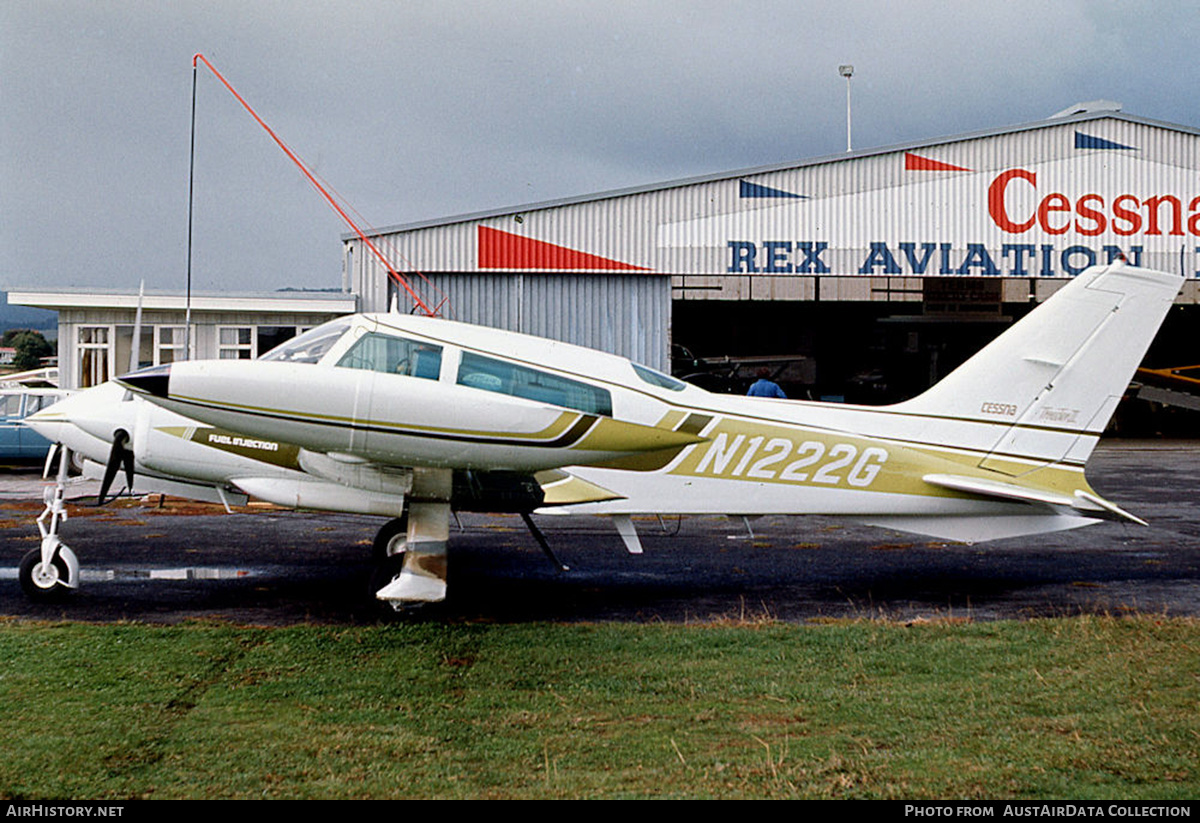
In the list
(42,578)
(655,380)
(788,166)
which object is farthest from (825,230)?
(42,578)

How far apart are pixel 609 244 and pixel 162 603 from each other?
59.0ft

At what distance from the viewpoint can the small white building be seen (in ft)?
72.3

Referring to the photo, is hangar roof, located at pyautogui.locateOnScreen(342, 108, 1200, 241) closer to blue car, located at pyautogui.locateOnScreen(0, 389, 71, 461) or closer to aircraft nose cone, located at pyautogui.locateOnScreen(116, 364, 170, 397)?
blue car, located at pyautogui.locateOnScreen(0, 389, 71, 461)

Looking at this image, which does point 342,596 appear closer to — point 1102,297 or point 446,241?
point 1102,297

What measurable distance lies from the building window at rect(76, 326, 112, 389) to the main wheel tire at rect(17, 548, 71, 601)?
51.1ft

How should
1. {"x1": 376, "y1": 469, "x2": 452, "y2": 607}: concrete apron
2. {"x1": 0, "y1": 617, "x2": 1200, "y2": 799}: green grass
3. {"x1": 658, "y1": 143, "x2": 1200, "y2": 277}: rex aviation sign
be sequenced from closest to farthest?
{"x1": 0, "y1": 617, "x2": 1200, "y2": 799}: green grass
{"x1": 376, "y1": 469, "x2": 452, "y2": 607}: concrete apron
{"x1": 658, "y1": 143, "x2": 1200, "y2": 277}: rex aviation sign

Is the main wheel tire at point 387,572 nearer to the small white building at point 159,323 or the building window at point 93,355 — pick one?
the small white building at point 159,323

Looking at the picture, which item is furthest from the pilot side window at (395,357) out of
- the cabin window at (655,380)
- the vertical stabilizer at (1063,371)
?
the vertical stabilizer at (1063,371)

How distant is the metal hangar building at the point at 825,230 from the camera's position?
24844 millimetres

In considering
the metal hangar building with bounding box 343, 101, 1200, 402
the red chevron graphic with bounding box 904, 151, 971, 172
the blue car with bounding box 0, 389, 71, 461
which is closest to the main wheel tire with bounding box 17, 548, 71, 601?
the blue car with bounding box 0, 389, 71, 461

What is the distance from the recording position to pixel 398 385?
23.0ft

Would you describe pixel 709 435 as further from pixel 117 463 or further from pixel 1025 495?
pixel 117 463

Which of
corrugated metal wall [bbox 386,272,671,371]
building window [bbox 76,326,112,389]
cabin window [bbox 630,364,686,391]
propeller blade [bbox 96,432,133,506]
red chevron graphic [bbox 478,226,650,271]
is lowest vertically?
propeller blade [bbox 96,432,133,506]

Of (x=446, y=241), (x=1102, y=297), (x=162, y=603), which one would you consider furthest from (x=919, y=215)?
(x=162, y=603)
